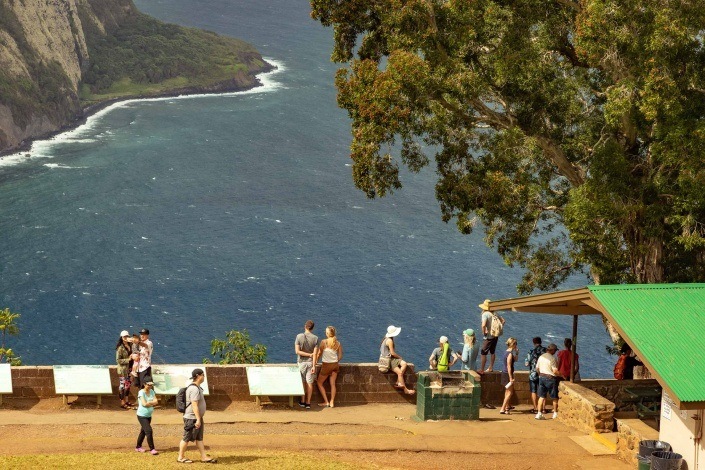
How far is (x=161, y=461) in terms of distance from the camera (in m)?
19.9

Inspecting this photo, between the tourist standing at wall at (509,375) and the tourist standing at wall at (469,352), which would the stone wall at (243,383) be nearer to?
the tourist standing at wall at (469,352)

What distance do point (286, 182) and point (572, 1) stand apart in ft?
337

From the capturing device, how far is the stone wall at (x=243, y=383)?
24.6m

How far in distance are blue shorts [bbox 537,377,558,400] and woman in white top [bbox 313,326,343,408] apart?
4.94m

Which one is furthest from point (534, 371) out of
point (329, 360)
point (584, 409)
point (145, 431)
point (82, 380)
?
point (82, 380)

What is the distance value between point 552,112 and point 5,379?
17.7 m

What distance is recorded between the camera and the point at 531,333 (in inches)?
3265

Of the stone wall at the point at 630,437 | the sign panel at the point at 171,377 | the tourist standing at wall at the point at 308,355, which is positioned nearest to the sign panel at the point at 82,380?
the sign panel at the point at 171,377

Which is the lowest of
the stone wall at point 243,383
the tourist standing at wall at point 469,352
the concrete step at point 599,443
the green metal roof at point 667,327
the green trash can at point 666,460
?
the concrete step at point 599,443

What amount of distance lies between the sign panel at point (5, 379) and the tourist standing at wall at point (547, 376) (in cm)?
1281

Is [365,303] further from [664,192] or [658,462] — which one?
[658,462]

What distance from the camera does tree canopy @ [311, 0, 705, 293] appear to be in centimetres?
2555

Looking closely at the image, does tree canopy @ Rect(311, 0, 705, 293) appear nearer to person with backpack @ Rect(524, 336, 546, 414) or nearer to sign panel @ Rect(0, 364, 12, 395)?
person with backpack @ Rect(524, 336, 546, 414)

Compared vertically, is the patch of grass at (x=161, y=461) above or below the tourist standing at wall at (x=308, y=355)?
below
